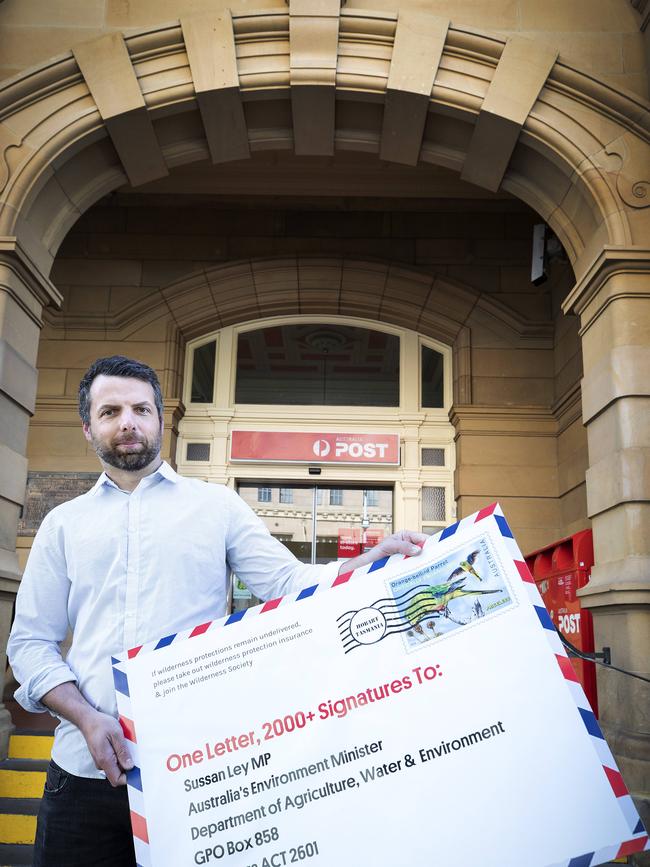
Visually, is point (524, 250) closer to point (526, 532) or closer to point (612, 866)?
point (526, 532)

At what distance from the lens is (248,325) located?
1078 centimetres

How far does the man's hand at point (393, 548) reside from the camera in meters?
2.02

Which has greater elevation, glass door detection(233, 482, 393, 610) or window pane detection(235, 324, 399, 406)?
window pane detection(235, 324, 399, 406)

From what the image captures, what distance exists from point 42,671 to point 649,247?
211 inches

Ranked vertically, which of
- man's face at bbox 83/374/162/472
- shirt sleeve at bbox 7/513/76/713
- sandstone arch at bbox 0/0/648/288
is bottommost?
shirt sleeve at bbox 7/513/76/713

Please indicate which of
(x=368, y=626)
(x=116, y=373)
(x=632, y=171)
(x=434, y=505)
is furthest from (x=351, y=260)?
(x=368, y=626)

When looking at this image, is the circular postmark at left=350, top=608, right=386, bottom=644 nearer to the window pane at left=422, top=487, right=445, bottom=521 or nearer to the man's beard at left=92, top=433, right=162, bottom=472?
the man's beard at left=92, top=433, right=162, bottom=472

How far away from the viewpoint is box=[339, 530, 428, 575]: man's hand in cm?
202

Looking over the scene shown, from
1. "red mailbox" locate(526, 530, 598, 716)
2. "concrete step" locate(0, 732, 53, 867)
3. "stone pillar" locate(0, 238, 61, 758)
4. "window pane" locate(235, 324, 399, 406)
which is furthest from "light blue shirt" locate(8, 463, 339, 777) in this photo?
"window pane" locate(235, 324, 399, 406)

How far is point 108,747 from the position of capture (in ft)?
5.97

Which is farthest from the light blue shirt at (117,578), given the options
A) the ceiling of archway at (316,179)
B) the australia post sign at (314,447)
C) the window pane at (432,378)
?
the window pane at (432,378)

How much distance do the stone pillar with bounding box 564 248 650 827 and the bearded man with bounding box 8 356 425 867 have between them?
3767 millimetres

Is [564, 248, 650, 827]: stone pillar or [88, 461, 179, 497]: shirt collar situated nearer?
[88, 461, 179, 497]: shirt collar

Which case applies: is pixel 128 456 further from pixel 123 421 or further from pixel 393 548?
pixel 393 548
